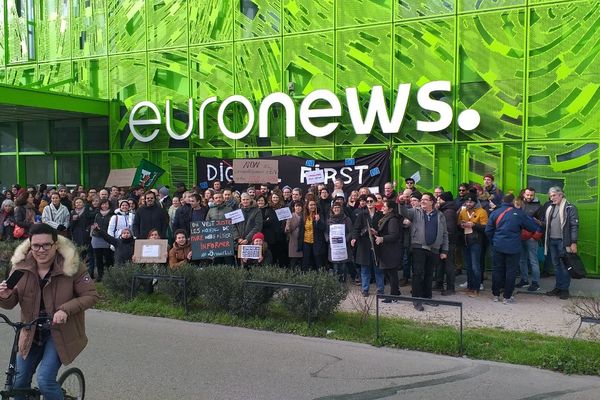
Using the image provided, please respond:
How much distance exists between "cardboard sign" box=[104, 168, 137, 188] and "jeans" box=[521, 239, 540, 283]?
1130 centimetres

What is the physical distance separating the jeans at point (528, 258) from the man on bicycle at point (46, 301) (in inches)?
336

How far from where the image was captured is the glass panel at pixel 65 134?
64.9 feet

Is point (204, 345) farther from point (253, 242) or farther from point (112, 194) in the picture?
point (112, 194)

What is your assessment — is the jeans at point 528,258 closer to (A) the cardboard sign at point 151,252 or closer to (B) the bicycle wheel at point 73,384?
(A) the cardboard sign at point 151,252

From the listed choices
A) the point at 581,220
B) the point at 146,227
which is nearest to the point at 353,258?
the point at 146,227

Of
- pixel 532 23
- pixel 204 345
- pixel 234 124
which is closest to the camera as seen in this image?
pixel 204 345

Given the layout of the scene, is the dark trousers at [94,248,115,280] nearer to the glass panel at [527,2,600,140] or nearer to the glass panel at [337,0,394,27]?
the glass panel at [337,0,394,27]

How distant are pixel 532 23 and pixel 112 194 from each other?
10.7 m

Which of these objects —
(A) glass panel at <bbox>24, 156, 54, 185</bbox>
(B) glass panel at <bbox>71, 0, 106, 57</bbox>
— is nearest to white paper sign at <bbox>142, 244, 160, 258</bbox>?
(B) glass panel at <bbox>71, 0, 106, 57</bbox>

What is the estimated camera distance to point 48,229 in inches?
161

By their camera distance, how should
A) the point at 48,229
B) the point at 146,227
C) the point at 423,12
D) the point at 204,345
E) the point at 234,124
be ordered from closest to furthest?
1. the point at 48,229
2. the point at 204,345
3. the point at 146,227
4. the point at 423,12
5. the point at 234,124

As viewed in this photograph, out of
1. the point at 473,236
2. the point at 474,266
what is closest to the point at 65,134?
the point at 473,236

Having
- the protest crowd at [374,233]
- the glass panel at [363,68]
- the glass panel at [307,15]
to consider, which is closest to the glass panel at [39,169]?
the protest crowd at [374,233]

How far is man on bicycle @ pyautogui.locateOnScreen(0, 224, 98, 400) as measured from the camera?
404 centimetres
